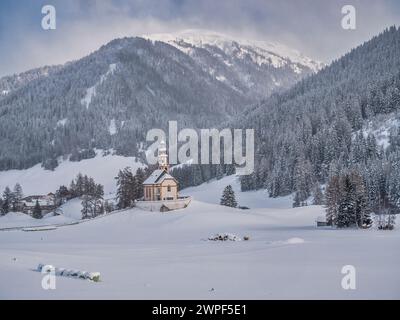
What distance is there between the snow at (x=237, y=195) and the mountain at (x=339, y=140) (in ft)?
10.2

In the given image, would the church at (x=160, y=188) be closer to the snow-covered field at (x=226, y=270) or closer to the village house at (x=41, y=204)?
the snow-covered field at (x=226, y=270)

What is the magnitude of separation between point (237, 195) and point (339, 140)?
29.7 meters

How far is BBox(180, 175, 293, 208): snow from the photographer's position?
135000mm

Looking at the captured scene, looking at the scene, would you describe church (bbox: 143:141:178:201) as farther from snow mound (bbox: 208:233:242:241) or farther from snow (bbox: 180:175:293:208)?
snow (bbox: 180:175:293:208)

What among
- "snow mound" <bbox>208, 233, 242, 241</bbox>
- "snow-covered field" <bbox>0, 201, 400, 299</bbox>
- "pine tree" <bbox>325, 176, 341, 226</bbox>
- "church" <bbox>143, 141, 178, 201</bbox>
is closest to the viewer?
"snow-covered field" <bbox>0, 201, 400, 299</bbox>

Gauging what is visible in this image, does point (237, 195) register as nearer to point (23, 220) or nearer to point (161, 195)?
point (23, 220)

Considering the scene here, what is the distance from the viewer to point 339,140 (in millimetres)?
145750

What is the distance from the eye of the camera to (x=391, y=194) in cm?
10669

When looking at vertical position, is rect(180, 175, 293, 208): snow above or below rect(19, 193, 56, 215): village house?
above

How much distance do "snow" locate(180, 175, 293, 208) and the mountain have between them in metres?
3.12

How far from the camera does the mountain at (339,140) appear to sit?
123 metres

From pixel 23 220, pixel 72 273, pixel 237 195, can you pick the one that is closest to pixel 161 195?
pixel 23 220

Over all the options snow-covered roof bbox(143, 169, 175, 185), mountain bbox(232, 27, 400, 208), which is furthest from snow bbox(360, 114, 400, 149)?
snow-covered roof bbox(143, 169, 175, 185)

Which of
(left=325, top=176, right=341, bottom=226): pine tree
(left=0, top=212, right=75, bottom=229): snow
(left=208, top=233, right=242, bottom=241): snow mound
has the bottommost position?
(left=0, top=212, right=75, bottom=229): snow
